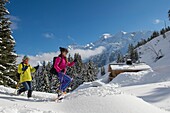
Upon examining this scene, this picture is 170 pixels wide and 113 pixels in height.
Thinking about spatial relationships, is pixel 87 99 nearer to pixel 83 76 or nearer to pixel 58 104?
pixel 58 104

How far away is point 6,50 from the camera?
24.7 metres

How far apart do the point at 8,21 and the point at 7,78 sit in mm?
5721

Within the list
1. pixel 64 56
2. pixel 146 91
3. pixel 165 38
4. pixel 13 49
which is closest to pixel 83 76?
pixel 13 49

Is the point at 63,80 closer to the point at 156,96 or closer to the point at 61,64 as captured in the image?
the point at 61,64

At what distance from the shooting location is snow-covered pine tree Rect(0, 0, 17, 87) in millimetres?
24042

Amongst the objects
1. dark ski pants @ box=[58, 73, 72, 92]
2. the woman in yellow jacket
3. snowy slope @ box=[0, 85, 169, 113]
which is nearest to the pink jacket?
dark ski pants @ box=[58, 73, 72, 92]

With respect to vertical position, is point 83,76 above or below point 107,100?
above

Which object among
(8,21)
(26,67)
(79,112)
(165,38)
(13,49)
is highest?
(165,38)

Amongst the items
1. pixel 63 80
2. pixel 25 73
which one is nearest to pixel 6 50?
pixel 25 73

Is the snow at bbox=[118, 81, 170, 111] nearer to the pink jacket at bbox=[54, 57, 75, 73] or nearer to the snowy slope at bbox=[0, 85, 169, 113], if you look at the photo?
the snowy slope at bbox=[0, 85, 169, 113]

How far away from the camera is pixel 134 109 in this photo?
25.9ft

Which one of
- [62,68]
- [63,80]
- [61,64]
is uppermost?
[61,64]

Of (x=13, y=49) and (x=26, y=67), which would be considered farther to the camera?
(x=13, y=49)

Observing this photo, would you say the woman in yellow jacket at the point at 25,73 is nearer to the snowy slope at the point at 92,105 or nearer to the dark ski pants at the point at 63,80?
the dark ski pants at the point at 63,80
